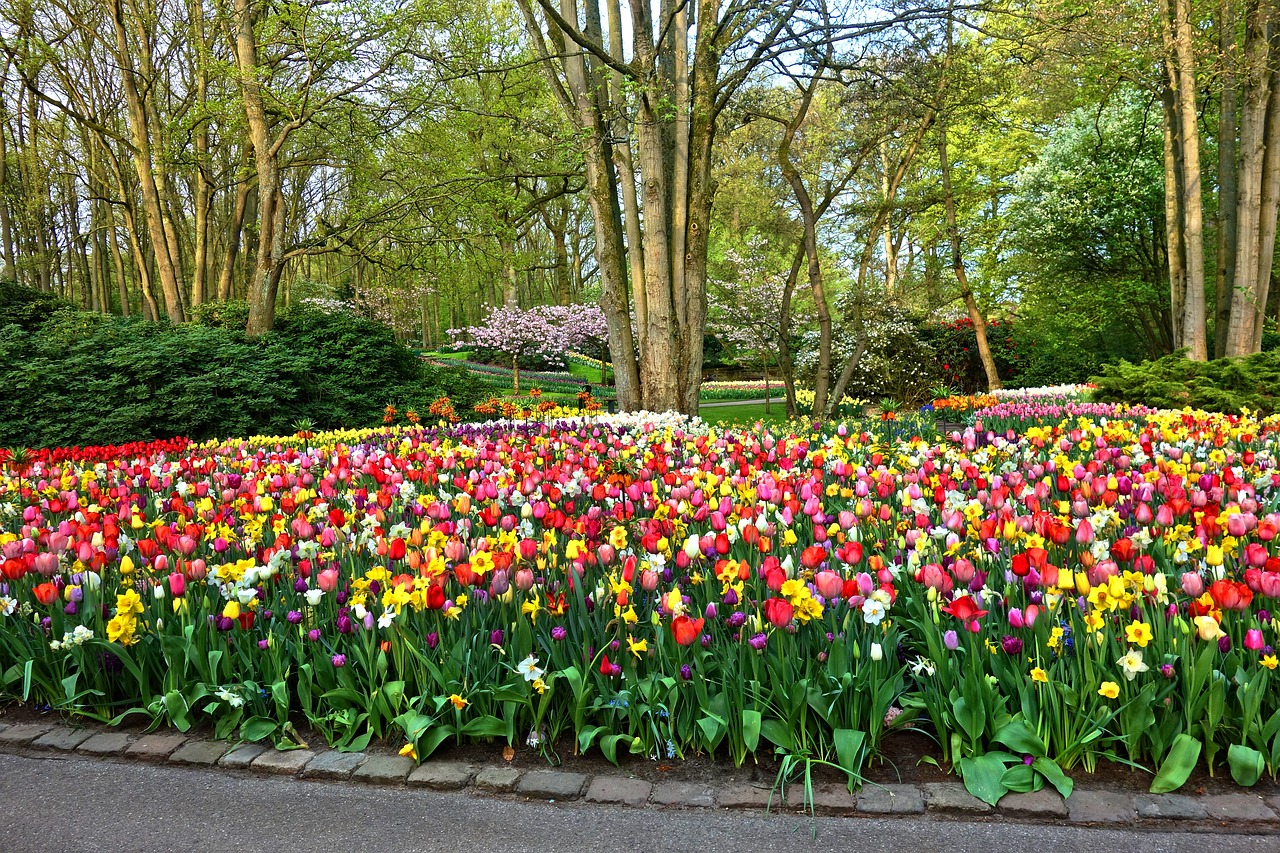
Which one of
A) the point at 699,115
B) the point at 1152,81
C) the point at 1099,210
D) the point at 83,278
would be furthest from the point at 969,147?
the point at 83,278

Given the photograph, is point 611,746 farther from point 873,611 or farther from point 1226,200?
point 1226,200

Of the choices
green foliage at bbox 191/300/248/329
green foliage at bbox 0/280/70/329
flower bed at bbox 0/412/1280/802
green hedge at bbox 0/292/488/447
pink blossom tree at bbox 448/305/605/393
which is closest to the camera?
flower bed at bbox 0/412/1280/802

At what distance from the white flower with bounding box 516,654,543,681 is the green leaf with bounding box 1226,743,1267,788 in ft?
6.54

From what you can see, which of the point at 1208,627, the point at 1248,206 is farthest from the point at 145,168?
the point at 1248,206

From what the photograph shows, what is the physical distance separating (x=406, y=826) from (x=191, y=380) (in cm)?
1078

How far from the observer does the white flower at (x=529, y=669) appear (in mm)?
2406

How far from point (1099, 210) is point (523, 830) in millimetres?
19606

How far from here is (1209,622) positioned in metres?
2.21

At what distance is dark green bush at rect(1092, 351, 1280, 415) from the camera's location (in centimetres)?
893

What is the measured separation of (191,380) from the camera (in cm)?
1120

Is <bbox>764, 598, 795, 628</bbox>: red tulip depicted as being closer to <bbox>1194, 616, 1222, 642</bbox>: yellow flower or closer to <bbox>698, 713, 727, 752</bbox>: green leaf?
<bbox>698, 713, 727, 752</bbox>: green leaf

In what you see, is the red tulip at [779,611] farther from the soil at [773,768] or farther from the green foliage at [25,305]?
the green foliage at [25,305]

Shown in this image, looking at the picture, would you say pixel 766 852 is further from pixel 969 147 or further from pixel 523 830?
pixel 969 147

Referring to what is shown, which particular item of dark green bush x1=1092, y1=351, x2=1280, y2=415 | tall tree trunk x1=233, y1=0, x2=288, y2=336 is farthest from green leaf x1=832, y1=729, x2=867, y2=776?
tall tree trunk x1=233, y1=0, x2=288, y2=336
